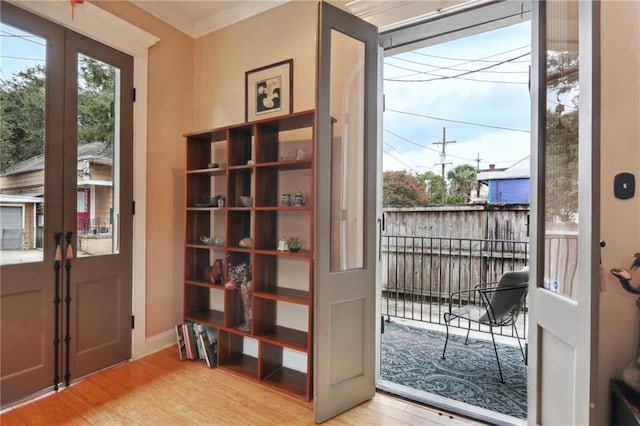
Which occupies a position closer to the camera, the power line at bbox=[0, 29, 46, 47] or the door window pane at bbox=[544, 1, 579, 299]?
the door window pane at bbox=[544, 1, 579, 299]

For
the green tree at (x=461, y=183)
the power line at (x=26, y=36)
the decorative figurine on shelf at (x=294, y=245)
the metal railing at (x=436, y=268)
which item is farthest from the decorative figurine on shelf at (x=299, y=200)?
the green tree at (x=461, y=183)

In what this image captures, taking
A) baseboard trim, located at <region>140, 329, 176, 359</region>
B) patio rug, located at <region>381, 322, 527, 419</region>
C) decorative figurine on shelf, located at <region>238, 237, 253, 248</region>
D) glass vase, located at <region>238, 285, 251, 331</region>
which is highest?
decorative figurine on shelf, located at <region>238, 237, 253, 248</region>

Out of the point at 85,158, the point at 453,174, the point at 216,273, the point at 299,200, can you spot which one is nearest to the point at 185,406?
the point at 216,273

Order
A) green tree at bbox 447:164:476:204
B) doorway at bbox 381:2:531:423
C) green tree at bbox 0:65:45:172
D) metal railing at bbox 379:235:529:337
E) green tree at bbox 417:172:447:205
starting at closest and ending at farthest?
green tree at bbox 0:65:45:172 → doorway at bbox 381:2:531:423 → metal railing at bbox 379:235:529:337 → green tree at bbox 447:164:476:204 → green tree at bbox 417:172:447:205

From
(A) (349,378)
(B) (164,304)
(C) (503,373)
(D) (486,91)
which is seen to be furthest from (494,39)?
(B) (164,304)

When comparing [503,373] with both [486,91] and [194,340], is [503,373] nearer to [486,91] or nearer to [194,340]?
[194,340]

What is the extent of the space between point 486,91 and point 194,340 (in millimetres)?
4197

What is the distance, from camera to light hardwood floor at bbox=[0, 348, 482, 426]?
72.7 inches

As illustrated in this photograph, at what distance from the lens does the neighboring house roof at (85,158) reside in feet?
6.56

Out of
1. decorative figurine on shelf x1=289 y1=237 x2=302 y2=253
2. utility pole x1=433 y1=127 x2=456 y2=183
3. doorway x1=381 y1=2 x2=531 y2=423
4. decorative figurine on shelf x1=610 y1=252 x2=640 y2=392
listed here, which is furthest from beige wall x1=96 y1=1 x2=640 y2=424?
utility pole x1=433 y1=127 x2=456 y2=183

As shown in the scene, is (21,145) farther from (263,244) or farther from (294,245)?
(294,245)

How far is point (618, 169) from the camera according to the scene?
1492 mm

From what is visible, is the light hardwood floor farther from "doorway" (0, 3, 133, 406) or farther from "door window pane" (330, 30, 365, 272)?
"door window pane" (330, 30, 365, 272)

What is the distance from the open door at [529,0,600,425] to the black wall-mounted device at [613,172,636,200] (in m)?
0.34
